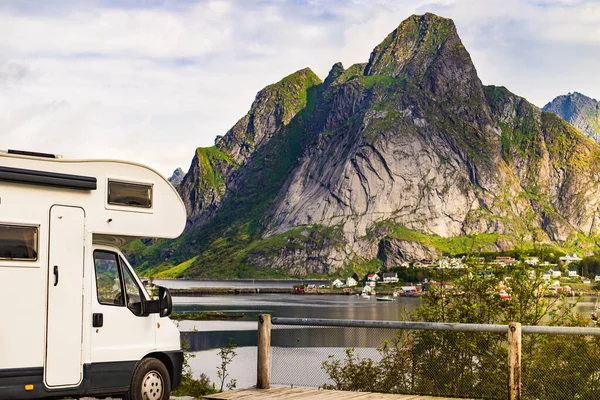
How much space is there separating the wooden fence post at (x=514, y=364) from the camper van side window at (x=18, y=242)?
8.33 m

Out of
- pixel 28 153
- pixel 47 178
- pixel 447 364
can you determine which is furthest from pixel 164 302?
pixel 447 364

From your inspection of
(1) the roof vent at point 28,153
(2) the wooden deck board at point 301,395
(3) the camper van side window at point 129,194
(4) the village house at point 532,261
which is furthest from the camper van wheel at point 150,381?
(4) the village house at point 532,261

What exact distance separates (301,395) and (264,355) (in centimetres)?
148

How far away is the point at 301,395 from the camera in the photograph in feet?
48.6

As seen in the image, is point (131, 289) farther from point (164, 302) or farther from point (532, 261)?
point (532, 261)

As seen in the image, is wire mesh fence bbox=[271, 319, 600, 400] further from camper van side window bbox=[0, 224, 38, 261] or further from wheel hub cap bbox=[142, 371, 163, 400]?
Result: camper van side window bbox=[0, 224, 38, 261]

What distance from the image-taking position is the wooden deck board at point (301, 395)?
1455cm

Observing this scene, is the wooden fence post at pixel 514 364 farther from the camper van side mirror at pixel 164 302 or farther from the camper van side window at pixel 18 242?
the camper van side window at pixel 18 242

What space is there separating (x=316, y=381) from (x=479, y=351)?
3337mm

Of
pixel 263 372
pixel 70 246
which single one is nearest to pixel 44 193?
pixel 70 246

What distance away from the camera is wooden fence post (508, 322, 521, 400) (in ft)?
45.9

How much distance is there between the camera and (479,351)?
15.6 metres

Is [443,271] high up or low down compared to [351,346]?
up

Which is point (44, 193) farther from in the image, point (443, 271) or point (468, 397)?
point (443, 271)
